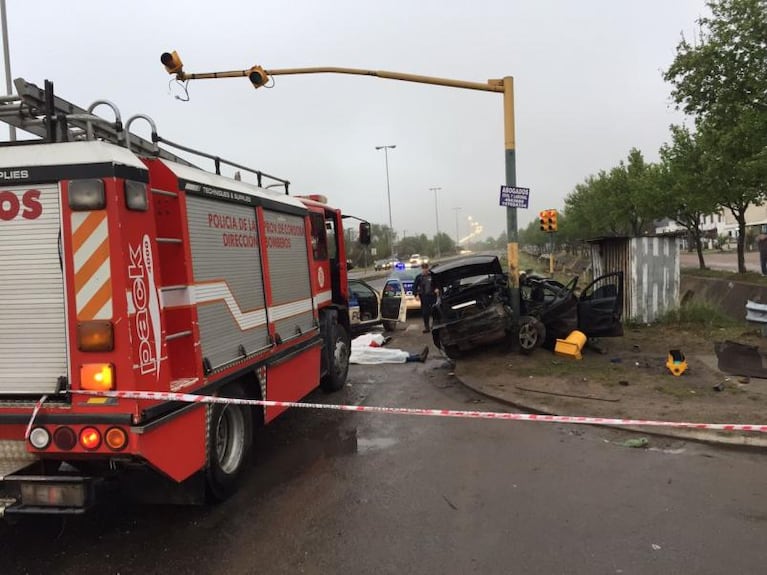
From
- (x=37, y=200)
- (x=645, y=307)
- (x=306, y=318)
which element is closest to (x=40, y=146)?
(x=37, y=200)

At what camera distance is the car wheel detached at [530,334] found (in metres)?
9.62

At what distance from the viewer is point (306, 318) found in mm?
6441

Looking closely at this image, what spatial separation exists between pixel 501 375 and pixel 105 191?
6596mm

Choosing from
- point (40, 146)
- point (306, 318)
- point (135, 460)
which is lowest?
point (135, 460)

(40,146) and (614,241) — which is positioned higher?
(40,146)

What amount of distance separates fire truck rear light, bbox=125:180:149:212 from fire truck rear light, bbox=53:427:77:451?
4.67ft

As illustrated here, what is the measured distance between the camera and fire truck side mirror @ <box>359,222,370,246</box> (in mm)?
9742

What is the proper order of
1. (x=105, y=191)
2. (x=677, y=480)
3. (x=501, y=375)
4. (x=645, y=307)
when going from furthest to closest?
(x=645, y=307)
(x=501, y=375)
(x=677, y=480)
(x=105, y=191)

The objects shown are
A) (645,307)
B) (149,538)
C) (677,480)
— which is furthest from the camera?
(645,307)

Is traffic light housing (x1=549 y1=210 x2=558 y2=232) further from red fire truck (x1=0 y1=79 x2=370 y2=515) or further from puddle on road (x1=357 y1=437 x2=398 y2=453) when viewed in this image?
red fire truck (x1=0 y1=79 x2=370 y2=515)

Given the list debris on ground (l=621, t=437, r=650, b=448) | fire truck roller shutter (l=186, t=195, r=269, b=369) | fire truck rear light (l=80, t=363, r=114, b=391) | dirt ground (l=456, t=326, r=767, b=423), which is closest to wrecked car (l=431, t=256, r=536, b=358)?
dirt ground (l=456, t=326, r=767, b=423)

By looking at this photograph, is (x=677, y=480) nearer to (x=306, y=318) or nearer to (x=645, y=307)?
(x=306, y=318)

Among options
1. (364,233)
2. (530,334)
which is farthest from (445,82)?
(530,334)

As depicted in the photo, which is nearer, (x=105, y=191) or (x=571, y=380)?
(x=105, y=191)
